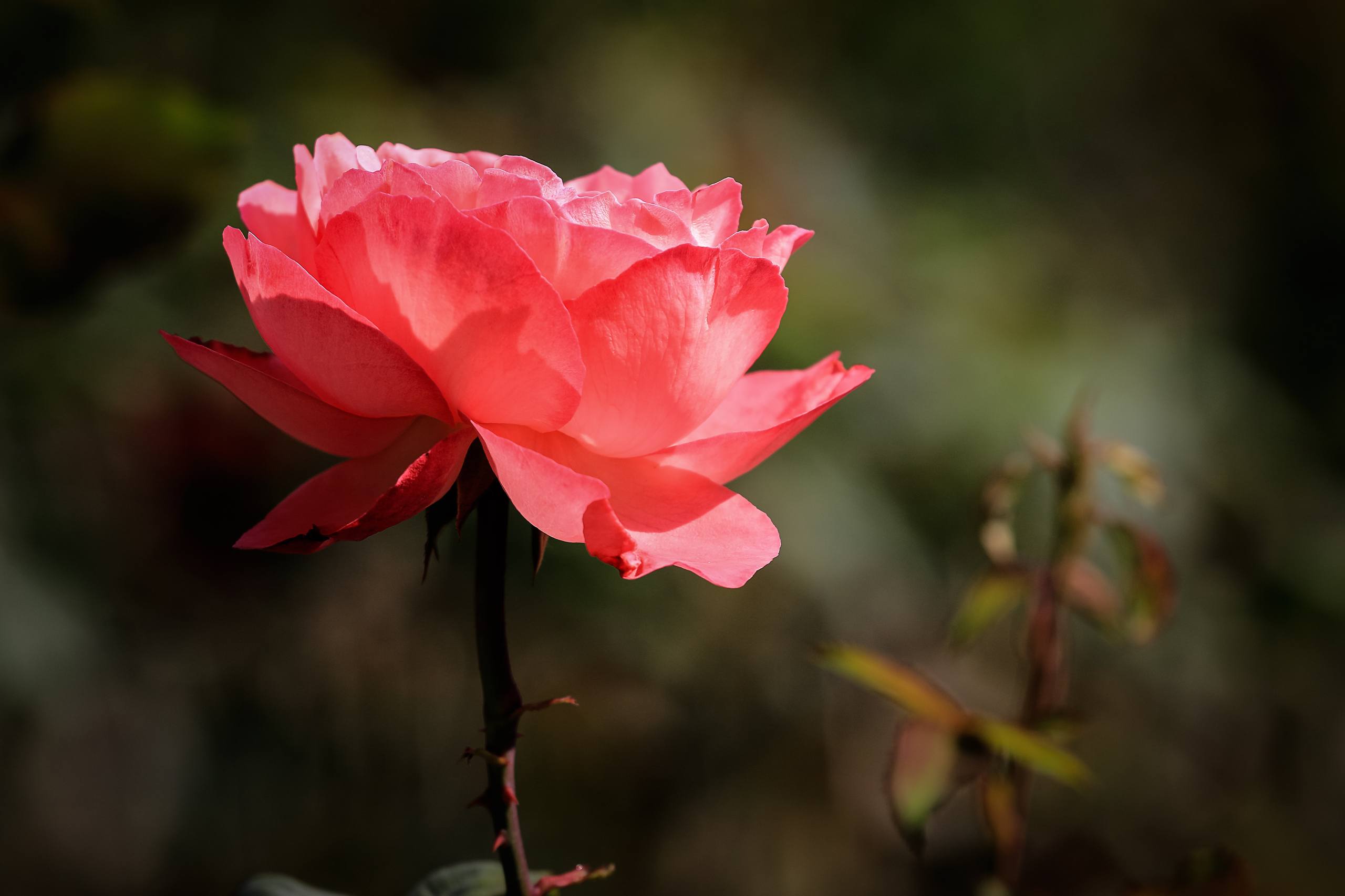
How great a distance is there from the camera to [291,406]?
0.78ft

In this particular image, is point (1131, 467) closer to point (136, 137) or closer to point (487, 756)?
point (487, 756)

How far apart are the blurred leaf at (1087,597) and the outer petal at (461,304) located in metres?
0.22

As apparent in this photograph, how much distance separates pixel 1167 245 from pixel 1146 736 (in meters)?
0.73

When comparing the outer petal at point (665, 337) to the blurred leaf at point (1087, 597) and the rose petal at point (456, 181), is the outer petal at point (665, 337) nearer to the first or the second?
the rose petal at point (456, 181)

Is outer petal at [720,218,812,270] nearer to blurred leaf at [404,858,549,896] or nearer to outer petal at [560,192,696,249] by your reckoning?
outer petal at [560,192,696,249]

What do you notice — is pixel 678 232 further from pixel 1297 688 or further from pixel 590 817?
pixel 1297 688

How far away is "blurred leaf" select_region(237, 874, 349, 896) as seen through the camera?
0.95 ft

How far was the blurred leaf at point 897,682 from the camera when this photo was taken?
0.30m

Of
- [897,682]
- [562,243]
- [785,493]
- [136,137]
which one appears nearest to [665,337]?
[562,243]

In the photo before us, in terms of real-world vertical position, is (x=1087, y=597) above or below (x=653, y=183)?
below

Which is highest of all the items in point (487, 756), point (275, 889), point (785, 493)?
point (487, 756)

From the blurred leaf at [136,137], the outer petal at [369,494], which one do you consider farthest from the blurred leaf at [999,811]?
the blurred leaf at [136,137]

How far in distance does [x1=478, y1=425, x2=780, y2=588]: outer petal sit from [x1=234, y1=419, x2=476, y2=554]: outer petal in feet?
0.04

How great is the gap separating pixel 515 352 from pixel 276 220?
94 millimetres
